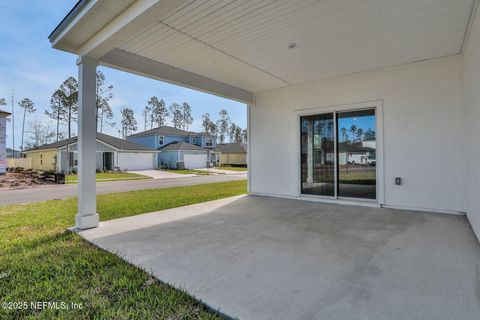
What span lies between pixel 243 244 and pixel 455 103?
15.8ft

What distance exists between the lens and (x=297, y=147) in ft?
22.4

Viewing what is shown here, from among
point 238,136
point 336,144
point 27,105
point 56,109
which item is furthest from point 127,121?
point 336,144

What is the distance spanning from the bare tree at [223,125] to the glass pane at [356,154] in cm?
4219

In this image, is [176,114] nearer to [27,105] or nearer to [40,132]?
[40,132]

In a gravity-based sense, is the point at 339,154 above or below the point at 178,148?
below

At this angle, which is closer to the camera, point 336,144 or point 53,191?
point 336,144

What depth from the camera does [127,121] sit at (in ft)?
117

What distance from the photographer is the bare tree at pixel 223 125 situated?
157 ft

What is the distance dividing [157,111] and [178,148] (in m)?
13.6

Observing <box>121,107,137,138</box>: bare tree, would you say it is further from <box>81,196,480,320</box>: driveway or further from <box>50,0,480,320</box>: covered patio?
<box>81,196,480,320</box>: driveway

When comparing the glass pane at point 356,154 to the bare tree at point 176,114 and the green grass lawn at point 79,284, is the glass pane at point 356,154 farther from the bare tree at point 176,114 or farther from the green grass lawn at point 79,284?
the bare tree at point 176,114

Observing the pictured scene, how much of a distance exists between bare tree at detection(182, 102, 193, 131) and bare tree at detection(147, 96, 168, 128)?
3595 millimetres

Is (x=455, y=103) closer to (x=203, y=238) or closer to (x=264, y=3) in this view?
(x=264, y=3)

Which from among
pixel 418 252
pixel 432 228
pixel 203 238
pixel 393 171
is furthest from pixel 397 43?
pixel 203 238
